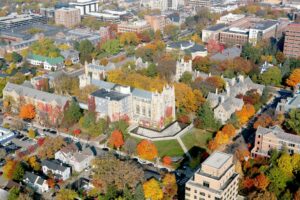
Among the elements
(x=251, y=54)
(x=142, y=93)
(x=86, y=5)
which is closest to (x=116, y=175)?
(x=142, y=93)

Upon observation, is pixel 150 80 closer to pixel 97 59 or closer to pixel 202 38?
pixel 97 59

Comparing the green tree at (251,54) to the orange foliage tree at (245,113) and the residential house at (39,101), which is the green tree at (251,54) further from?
the residential house at (39,101)

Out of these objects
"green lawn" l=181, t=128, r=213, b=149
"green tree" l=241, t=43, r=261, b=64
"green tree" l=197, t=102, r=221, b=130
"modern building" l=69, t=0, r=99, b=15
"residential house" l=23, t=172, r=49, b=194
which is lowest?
"residential house" l=23, t=172, r=49, b=194

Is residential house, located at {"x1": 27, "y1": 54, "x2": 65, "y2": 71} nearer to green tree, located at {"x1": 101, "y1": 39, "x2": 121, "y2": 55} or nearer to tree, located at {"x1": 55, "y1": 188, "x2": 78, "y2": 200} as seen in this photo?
green tree, located at {"x1": 101, "y1": 39, "x2": 121, "y2": 55}

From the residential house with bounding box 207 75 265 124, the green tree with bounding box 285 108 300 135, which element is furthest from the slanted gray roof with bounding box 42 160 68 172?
the green tree with bounding box 285 108 300 135

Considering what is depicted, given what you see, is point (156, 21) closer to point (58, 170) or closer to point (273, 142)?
point (273, 142)

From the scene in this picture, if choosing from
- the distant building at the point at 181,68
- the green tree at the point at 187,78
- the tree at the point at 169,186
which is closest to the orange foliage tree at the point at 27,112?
the green tree at the point at 187,78

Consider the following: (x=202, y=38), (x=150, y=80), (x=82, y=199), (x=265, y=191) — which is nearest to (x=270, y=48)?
(x=202, y=38)
